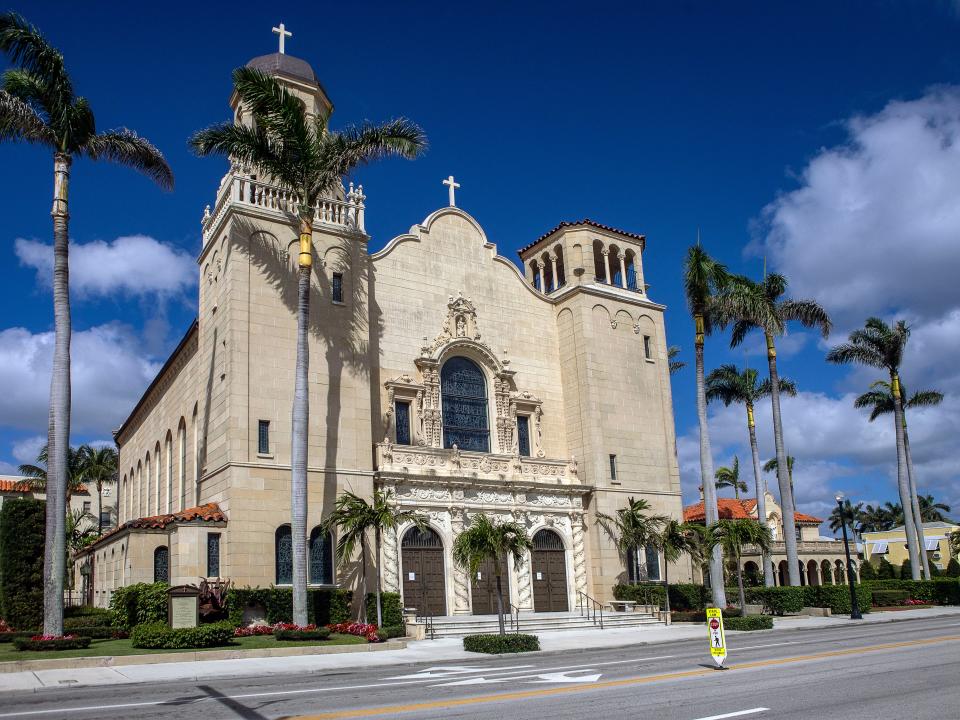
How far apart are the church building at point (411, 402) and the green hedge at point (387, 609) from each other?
0.99 m

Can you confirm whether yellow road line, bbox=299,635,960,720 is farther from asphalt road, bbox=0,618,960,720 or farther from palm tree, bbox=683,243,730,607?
palm tree, bbox=683,243,730,607

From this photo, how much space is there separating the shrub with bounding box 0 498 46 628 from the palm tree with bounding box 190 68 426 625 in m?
7.64

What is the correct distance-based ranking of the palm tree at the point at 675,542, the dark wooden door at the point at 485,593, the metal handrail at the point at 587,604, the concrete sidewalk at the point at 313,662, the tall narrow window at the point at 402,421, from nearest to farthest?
the concrete sidewalk at the point at 313,662
the dark wooden door at the point at 485,593
the tall narrow window at the point at 402,421
the palm tree at the point at 675,542
the metal handrail at the point at 587,604

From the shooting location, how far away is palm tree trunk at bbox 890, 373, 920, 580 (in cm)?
5012

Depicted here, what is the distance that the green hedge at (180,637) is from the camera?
70.8 feet

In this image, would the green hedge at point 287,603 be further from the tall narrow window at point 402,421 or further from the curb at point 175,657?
the tall narrow window at point 402,421

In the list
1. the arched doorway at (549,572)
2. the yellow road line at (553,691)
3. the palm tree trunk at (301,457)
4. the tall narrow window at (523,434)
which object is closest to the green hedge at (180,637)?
the palm tree trunk at (301,457)

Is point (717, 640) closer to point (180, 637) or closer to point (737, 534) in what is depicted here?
point (180, 637)

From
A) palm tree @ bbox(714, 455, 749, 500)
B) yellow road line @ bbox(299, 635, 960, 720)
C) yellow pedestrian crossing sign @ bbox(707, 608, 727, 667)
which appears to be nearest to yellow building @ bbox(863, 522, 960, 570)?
palm tree @ bbox(714, 455, 749, 500)

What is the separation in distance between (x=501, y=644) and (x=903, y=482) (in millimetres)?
37619

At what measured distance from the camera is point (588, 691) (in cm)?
1380

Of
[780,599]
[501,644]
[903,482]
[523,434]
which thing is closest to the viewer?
[501,644]

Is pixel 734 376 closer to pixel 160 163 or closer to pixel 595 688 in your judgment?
pixel 160 163

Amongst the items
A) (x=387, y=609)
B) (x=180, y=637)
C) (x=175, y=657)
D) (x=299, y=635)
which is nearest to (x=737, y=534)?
(x=387, y=609)
